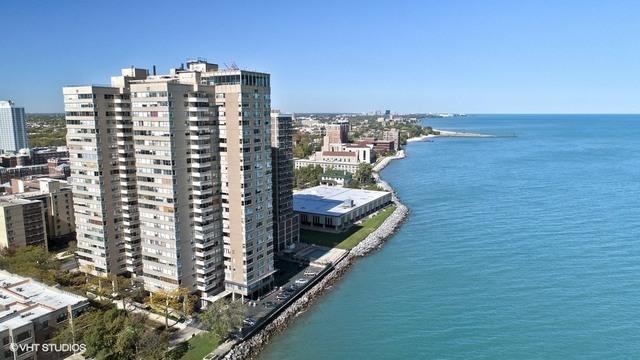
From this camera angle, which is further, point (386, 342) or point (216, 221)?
A: point (216, 221)

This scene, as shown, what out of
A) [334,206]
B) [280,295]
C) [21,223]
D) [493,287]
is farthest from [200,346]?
[334,206]

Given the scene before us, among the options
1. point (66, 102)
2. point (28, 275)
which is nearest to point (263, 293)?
point (28, 275)

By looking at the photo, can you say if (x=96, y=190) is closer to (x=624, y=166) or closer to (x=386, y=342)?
(x=386, y=342)

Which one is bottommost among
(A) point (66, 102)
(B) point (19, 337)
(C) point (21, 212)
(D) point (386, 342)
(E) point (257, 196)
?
(D) point (386, 342)

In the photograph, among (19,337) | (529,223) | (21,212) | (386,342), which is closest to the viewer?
(19,337)

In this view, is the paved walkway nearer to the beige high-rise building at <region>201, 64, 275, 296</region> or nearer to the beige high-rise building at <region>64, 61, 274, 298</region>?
the beige high-rise building at <region>64, 61, 274, 298</region>

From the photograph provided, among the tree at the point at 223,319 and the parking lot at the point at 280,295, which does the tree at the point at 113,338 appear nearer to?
the tree at the point at 223,319

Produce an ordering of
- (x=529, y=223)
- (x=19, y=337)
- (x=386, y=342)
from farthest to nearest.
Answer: (x=529, y=223) → (x=386, y=342) → (x=19, y=337)

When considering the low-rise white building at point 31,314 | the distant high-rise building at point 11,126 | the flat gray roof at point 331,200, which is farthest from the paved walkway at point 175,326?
the distant high-rise building at point 11,126
